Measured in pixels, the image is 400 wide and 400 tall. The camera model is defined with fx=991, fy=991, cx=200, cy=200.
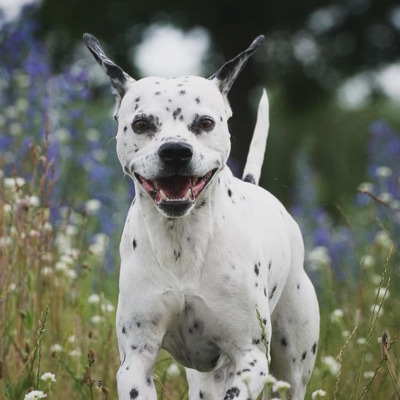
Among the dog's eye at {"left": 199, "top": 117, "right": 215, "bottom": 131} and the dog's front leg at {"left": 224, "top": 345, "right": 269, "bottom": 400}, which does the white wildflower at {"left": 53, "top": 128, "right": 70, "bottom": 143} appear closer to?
the dog's eye at {"left": 199, "top": 117, "right": 215, "bottom": 131}

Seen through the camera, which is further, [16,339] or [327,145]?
[327,145]

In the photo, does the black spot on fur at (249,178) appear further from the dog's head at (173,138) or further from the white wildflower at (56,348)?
the white wildflower at (56,348)

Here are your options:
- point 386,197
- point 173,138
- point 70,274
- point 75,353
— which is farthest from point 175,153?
point 386,197

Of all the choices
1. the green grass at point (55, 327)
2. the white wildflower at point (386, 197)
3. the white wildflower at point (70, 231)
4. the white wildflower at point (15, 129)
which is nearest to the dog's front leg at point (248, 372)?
the green grass at point (55, 327)

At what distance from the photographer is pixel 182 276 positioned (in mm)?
3729

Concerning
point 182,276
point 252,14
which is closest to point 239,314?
point 182,276

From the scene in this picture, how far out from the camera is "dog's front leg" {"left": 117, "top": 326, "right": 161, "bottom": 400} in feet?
11.8

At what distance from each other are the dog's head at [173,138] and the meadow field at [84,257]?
0.63 meters

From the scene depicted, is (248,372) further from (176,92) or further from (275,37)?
(275,37)

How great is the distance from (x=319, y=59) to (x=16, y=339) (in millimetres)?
12093

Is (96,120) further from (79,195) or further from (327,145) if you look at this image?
(327,145)

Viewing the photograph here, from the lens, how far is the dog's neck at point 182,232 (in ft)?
12.3

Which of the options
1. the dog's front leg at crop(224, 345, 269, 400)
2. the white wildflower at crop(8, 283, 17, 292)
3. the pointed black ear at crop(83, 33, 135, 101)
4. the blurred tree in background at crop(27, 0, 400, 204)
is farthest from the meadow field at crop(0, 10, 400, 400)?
the blurred tree in background at crop(27, 0, 400, 204)

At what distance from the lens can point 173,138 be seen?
11.5 ft
